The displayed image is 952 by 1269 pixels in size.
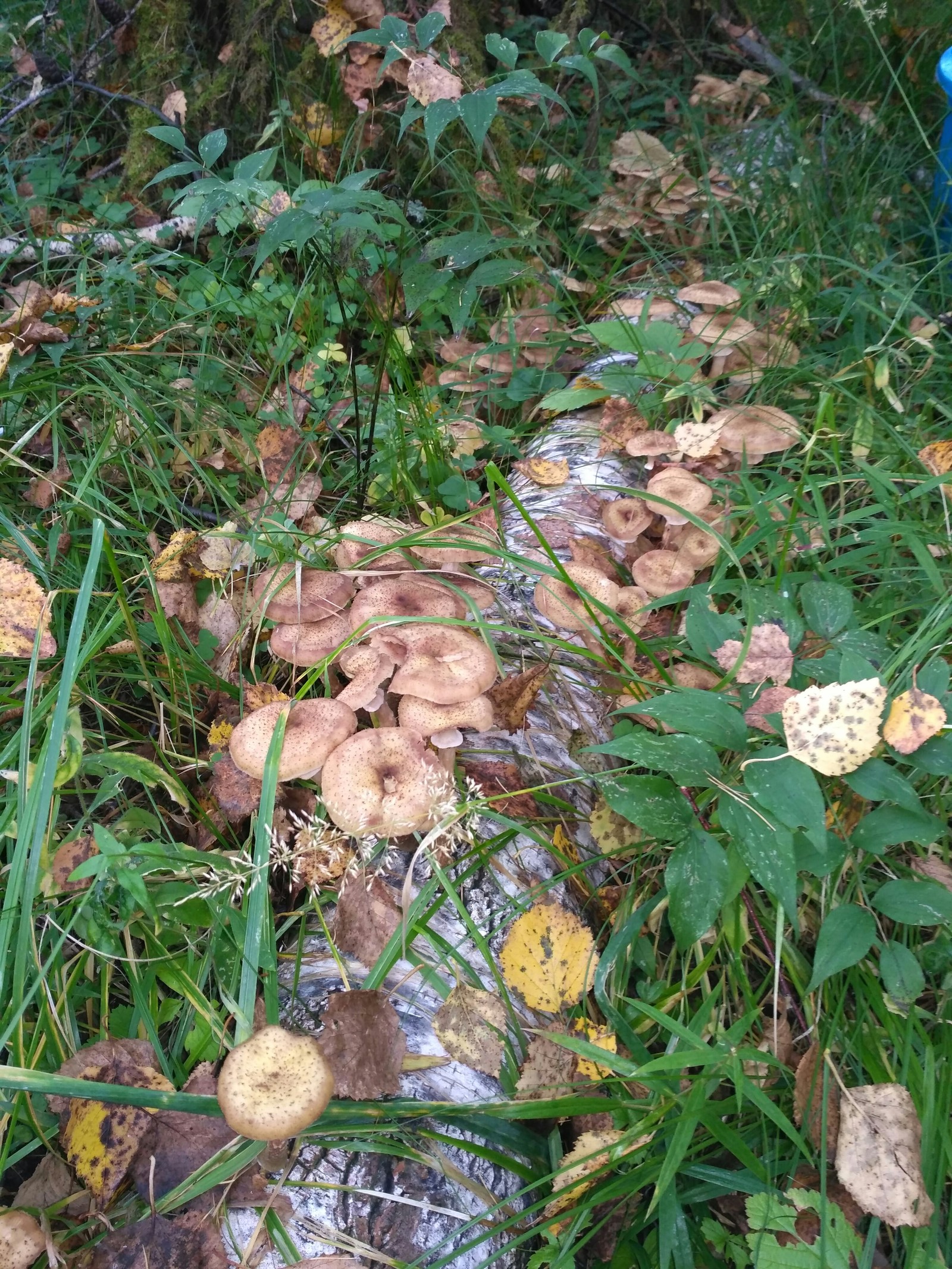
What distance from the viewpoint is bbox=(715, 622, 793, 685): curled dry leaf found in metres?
1.83

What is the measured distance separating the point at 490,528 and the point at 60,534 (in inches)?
49.5

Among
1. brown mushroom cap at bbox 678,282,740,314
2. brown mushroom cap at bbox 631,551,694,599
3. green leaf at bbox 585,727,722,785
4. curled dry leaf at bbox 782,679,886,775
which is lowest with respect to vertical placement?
brown mushroom cap at bbox 631,551,694,599

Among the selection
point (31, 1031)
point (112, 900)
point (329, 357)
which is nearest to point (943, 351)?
point (329, 357)

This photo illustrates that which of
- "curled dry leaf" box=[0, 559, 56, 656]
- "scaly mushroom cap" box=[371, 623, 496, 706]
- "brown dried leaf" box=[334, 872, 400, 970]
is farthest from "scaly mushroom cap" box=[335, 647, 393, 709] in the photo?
"curled dry leaf" box=[0, 559, 56, 656]

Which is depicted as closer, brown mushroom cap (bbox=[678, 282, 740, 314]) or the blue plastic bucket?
brown mushroom cap (bbox=[678, 282, 740, 314])

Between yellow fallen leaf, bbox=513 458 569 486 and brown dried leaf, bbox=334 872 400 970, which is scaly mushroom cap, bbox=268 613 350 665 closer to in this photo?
brown dried leaf, bbox=334 872 400 970

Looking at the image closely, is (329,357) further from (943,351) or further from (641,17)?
(641,17)

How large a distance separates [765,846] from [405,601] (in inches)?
39.7

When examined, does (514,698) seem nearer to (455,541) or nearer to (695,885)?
(455,541)

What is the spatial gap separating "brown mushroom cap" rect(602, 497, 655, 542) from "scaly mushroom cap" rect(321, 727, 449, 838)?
1.09 metres

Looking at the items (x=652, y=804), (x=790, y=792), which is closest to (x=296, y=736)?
(x=652, y=804)

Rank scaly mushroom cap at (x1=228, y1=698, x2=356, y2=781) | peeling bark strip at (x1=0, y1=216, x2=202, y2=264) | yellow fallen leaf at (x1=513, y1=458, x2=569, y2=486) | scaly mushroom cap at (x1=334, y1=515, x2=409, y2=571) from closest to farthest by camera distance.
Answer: scaly mushroom cap at (x1=228, y1=698, x2=356, y2=781)
scaly mushroom cap at (x1=334, y1=515, x2=409, y2=571)
yellow fallen leaf at (x1=513, y1=458, x2=569, y2=486)
peeling bark strip at (x1=0, y1=216, x2=202, y2=264)

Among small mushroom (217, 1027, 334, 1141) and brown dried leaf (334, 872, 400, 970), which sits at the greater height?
small mushroom (217, 1027, 334, 1141)

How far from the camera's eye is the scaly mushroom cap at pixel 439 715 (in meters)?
1.84
